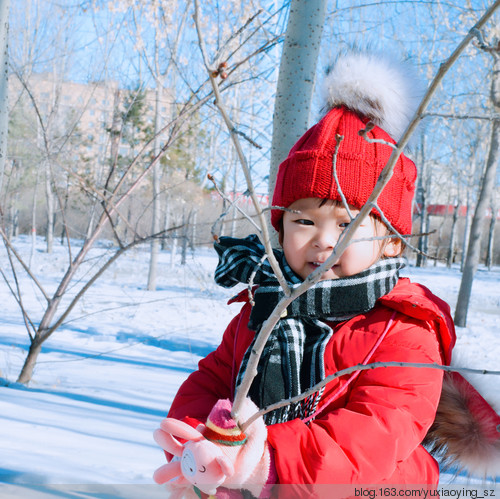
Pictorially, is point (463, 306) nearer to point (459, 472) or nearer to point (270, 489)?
point (459, 472)

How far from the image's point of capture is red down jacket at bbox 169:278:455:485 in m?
0.95

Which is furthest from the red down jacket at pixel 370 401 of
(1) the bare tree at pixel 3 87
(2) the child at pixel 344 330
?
(1) the bare tree at pixel 3 87

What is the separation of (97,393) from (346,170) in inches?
112

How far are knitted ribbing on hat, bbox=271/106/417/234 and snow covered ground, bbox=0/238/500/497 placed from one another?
1.65 ft

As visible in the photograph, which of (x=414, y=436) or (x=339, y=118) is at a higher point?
(x=339, y=118)

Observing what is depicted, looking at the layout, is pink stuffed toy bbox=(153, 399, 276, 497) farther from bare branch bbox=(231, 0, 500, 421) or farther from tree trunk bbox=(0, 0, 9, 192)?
tree trunk bbox=(0, 0, 9, 192)

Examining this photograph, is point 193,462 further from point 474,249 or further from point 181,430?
point 474,249

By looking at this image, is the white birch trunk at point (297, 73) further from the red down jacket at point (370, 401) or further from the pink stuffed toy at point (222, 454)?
the pink stuffed toy at point (222, 454)

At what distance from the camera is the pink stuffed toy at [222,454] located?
0.85 meters

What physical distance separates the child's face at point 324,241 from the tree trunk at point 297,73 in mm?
1225

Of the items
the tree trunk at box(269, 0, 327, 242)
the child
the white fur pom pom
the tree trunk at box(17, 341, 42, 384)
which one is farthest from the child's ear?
the tree trunk at box(17, 341, 42, 384)

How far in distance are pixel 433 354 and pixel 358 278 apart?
0.82 ft

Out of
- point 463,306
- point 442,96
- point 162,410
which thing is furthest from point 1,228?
point 442,96

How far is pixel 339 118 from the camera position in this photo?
136 centimetres
